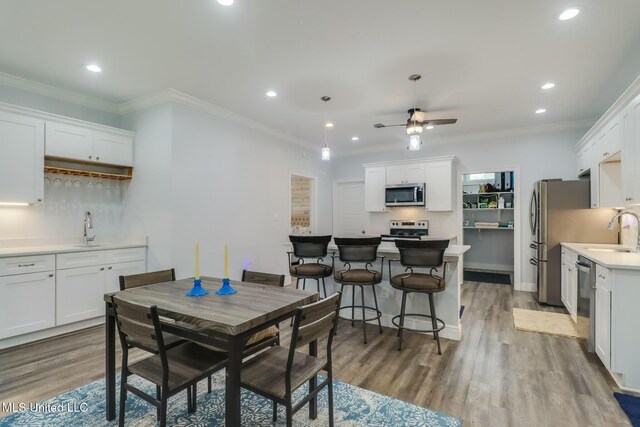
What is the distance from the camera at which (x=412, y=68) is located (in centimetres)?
321

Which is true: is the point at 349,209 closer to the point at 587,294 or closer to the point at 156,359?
the point at 587,294

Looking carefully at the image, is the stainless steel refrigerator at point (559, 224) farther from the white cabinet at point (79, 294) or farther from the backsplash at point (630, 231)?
the white cabinet at point (79, 294)

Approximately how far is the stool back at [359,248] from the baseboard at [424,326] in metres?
0.84

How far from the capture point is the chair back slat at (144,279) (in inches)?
87.4

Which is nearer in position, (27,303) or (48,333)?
(27,303)

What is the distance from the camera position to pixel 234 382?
56.6 inches

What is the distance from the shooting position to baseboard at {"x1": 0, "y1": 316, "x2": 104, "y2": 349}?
308 centimetres

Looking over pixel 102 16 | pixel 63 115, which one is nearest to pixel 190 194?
pixel 63 115

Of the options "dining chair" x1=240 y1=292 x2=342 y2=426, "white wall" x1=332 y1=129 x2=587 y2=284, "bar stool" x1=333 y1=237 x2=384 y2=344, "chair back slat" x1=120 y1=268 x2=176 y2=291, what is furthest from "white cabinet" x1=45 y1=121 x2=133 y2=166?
"white wall" x1=332 y1=129 x2=587 y2=284

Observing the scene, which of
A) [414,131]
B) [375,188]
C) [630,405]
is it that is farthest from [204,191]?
[630,405]

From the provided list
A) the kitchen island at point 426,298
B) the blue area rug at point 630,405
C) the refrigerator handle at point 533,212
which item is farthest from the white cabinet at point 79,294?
the refrigerator handle at point 533,212

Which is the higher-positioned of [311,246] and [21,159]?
[21,159]

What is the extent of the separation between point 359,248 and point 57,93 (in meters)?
3.95

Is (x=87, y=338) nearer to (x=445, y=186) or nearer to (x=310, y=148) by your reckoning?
(x=310, y=148)
